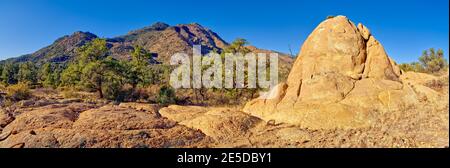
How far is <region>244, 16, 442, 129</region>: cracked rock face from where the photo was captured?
9.93 m

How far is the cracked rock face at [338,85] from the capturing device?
391 inches

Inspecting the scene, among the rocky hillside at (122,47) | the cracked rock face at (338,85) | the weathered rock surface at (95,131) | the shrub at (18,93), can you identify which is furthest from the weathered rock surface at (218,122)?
the rocky hillside at (122,47)

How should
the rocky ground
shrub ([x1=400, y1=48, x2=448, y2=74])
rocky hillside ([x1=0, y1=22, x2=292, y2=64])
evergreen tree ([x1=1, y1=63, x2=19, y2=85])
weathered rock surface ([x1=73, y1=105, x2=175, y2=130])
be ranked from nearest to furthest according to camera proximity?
the rocky ground < weathered rock surface ([x1=73, y1=105, x2=175, y2=130]) < shrub ([x1=400, y1=48, x2=448, y2=74]) < evergreen tree ([x1=1, y1=63, x2=19, y2=85]) < rocky hillside ([x1=0, y1=22, x2=292, y2=64])

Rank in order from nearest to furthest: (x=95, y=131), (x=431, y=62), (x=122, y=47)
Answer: (x=95, y=131) < (x=431, y=62) < (x=122, y=47)

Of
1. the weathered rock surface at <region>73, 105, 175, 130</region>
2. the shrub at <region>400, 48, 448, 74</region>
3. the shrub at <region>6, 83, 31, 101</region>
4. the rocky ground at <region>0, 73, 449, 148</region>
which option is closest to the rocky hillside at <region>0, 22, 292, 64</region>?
the shrub at <region>400, 48, 448, 74</region>

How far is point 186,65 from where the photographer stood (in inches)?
1118

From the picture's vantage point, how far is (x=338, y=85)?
11281mm

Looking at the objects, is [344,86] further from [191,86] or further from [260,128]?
[191,86]

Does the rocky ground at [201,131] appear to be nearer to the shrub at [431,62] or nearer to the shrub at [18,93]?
the shrub at [18,93]

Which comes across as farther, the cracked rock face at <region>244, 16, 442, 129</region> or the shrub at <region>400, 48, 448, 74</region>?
the shrub at <region>400, 48, 448, 74</region>

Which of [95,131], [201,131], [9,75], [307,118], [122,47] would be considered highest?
[122,47]

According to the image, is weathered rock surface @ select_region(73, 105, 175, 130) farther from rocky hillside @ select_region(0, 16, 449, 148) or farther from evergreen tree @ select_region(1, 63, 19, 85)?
evergreen tree @ select_region(1, 63, 19, 85)

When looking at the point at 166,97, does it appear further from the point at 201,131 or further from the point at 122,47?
the point at 122,47

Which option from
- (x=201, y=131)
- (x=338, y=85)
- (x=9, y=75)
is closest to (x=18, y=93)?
(x=201, y=131)
